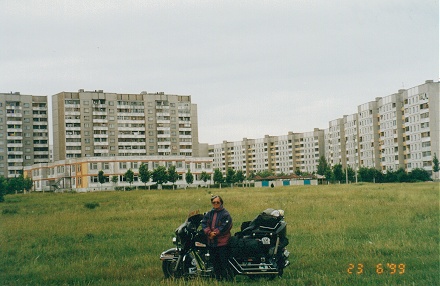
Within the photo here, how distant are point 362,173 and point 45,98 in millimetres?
85482

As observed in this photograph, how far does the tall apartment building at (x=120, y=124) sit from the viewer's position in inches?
5340

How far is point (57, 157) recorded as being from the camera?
140m

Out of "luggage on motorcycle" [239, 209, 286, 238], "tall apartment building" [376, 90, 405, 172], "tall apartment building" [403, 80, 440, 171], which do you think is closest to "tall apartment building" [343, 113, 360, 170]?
"tall apartment building" [376, 90, 405, 172]

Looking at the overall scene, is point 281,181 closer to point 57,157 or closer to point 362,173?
point 362,173

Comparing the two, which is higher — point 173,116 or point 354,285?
point 173,116

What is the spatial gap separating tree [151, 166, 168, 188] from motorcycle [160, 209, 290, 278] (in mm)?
105068

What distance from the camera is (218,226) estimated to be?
10797mm

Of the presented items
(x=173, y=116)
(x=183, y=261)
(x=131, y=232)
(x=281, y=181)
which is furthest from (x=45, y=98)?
(x=183, y=261)

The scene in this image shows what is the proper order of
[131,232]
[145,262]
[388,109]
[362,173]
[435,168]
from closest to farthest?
[145,262]
[131,232]
[435,168]
[362,173]
[388,109]

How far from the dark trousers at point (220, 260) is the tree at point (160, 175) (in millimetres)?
105552

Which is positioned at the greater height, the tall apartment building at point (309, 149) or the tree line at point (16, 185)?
the tall apartment building at point (309, 149)

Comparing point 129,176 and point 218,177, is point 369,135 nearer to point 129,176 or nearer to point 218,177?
point 218,177
